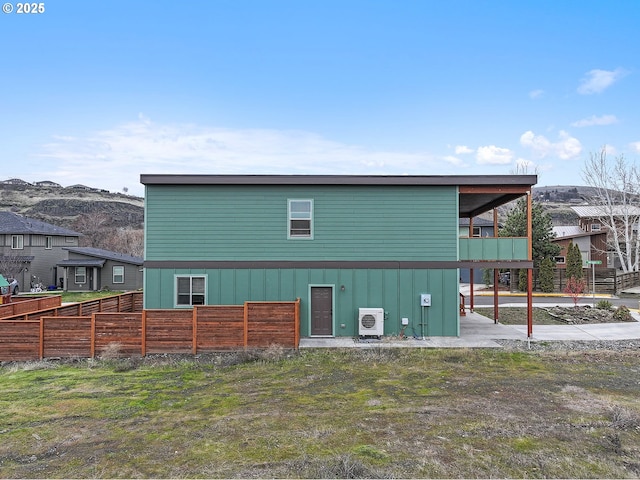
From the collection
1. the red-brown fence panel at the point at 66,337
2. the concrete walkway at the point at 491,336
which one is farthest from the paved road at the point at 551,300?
the red-brown fence panel at the point at 66,337

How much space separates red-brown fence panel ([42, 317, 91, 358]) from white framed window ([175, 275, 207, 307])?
295 centimetres

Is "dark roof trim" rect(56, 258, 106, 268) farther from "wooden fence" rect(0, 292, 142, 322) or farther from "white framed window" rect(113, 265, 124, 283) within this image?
"wooden fence" rect(0, 292, 142, 322)

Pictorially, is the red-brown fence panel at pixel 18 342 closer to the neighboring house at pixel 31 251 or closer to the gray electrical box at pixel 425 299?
the gray electrical box at pixel 425 299

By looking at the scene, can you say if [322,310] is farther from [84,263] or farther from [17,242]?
[17,242]

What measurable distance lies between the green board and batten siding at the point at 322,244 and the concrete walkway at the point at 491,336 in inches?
27.1

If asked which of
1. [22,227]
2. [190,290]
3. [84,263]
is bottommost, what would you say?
[190,290]

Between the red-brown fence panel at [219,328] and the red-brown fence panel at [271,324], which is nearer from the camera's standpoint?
the red-brown fence panel at [219,328]

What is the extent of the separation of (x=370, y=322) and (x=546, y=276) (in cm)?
2226

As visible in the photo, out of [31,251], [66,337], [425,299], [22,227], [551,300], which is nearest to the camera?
[66,337]

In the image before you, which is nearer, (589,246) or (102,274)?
(102,274)

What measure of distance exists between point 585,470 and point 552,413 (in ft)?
6.75

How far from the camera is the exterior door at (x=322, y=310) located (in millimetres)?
13141

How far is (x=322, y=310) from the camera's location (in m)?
13.2

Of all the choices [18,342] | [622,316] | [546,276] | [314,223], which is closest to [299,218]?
[314,223]
